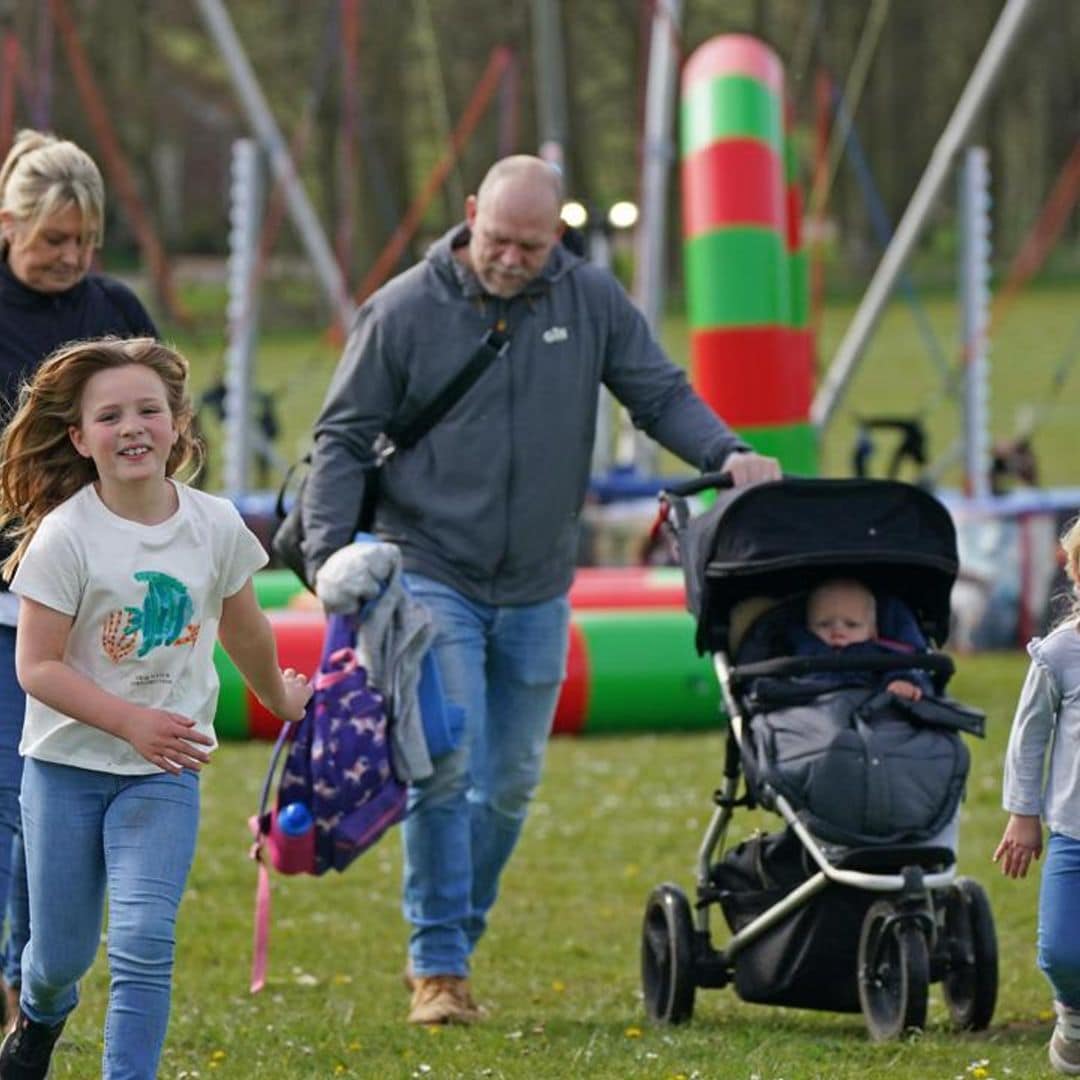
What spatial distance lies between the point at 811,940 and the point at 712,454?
131 centimetres

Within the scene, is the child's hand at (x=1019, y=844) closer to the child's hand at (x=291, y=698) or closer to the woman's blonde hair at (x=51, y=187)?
the child's hand at (x=291, y=698)

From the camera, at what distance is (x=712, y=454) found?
700 centimetres

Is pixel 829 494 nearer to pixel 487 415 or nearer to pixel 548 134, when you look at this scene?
pixel 487 415

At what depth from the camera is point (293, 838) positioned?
6602mm

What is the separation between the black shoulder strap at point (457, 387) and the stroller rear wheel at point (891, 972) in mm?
1628

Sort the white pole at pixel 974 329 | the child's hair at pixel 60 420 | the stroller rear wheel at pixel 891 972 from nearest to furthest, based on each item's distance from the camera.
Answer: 1. the child's hair at pixel 60 420
2. the stroller rear wheel at pixel 891 972
3. the white pole at pixel 974 329

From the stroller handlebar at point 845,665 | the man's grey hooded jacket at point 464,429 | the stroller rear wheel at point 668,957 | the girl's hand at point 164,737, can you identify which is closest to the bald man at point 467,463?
the man's grey hooded jacket at point 464,429

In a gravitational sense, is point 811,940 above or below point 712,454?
below

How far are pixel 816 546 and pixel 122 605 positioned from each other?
2257mm

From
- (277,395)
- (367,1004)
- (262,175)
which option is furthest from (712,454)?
(277,395)

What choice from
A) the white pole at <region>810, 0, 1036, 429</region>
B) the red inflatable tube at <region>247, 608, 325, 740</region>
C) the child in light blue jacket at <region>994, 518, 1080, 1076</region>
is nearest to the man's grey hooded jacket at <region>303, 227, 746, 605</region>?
the child in light blue jacket at <region>994, 518, 1080, 1076</region>

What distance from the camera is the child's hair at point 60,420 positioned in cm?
510

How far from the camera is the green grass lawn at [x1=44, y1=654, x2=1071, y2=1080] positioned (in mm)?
6121

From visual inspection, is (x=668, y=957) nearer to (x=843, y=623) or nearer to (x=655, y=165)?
(x=843, y=623)
